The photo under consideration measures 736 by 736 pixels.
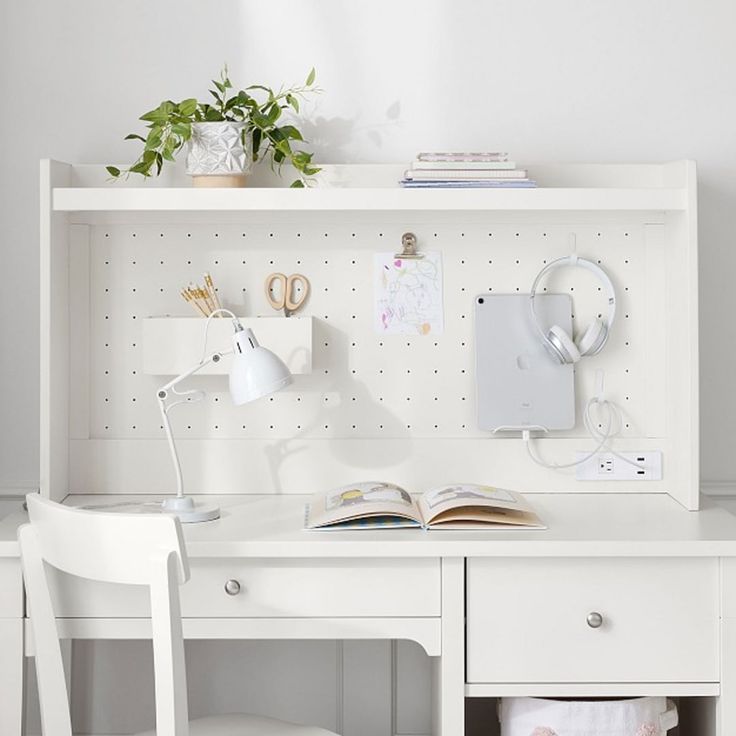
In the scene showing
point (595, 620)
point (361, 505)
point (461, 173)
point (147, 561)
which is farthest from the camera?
point (461, 173)

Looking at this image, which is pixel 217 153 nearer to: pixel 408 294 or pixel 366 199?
pixel 366 199

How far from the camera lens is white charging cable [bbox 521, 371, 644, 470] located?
219cm

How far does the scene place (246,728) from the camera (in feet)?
5.97

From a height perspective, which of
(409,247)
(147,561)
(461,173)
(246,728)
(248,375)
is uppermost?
(461,173)

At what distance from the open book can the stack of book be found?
0.57 meters

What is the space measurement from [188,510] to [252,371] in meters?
0.30

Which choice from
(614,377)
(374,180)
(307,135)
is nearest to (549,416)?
(614,377)

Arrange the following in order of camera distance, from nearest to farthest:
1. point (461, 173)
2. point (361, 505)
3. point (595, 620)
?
point (595, 620) < point (361, 505) < point (461, 173)

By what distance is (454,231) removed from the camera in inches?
86.6

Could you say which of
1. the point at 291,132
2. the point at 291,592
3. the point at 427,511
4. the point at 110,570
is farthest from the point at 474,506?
the point at 291,132

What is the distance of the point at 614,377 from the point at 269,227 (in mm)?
779

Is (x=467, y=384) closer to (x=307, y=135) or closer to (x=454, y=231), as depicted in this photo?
(x=454, y=231)

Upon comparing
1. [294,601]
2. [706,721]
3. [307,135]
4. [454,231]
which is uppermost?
[307,135]

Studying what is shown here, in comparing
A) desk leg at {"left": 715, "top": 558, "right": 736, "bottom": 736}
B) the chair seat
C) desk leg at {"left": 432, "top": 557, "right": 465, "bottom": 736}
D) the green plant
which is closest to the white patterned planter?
the green plant
